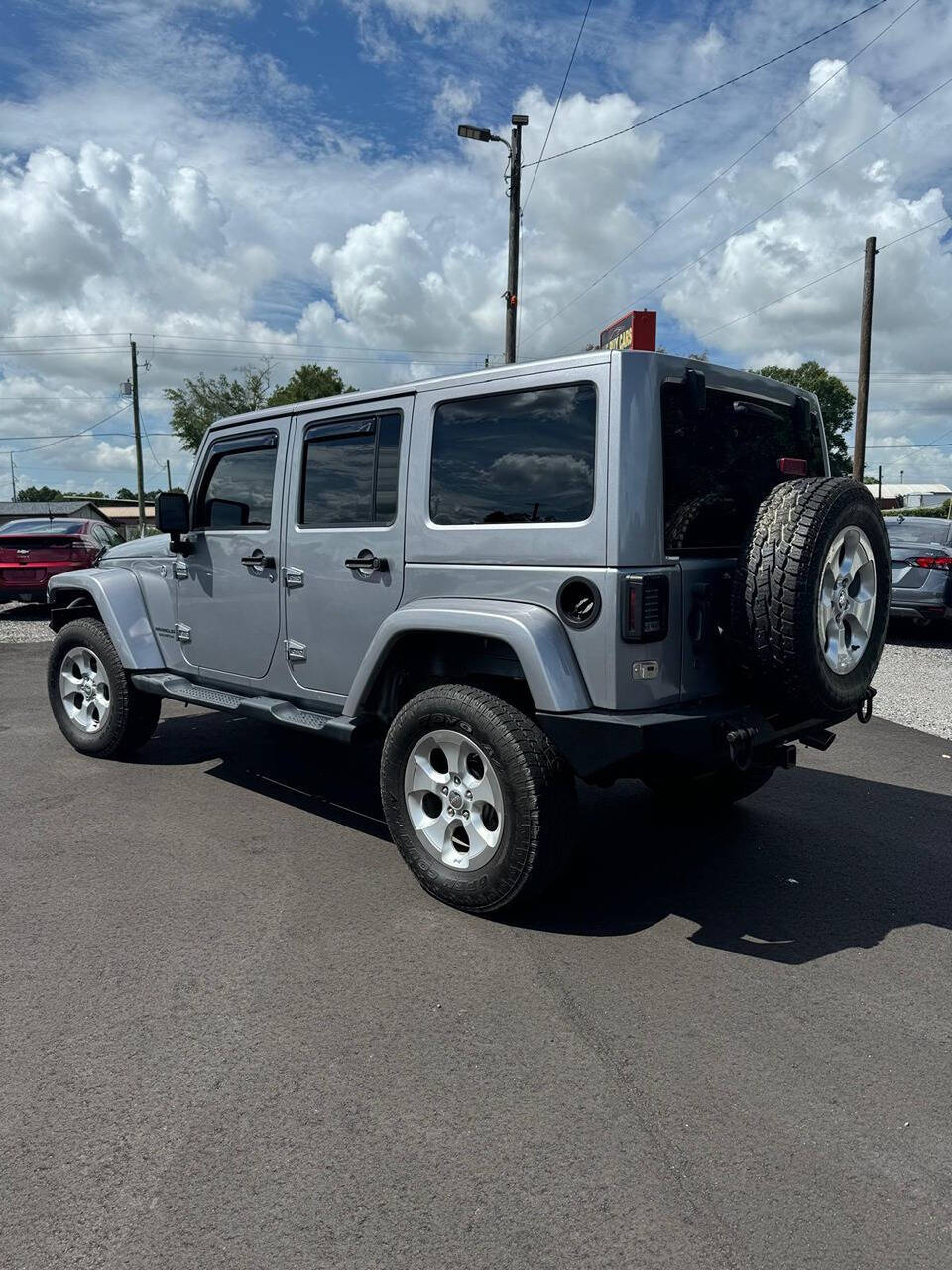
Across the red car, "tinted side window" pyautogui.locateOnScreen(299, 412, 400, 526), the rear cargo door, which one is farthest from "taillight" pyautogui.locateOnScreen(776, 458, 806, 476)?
the red car

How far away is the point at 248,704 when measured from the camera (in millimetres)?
4734

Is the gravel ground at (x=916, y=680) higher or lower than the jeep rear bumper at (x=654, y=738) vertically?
lower

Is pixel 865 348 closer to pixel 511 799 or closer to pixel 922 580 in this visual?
pixel 922 580

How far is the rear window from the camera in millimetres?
3418

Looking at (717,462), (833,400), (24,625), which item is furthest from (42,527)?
(833,400)

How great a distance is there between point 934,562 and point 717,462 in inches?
312

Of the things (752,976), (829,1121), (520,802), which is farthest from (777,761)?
(829,1121)

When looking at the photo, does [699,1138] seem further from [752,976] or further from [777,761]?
[777,761]

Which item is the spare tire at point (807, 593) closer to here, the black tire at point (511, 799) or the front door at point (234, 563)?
the black tire at point (511, 799)

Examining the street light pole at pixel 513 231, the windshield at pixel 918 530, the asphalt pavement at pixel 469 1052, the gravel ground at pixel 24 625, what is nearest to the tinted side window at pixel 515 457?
the asphalt pavement at pixel 469 1052

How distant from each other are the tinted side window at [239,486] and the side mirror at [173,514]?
122 millimetres

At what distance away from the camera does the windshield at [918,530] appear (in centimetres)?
1085

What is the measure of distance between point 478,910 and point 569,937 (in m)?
0.37

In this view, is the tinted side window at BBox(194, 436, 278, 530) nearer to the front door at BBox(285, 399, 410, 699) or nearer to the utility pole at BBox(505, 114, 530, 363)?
the front door at BBox(285, 399, 410, 699)
